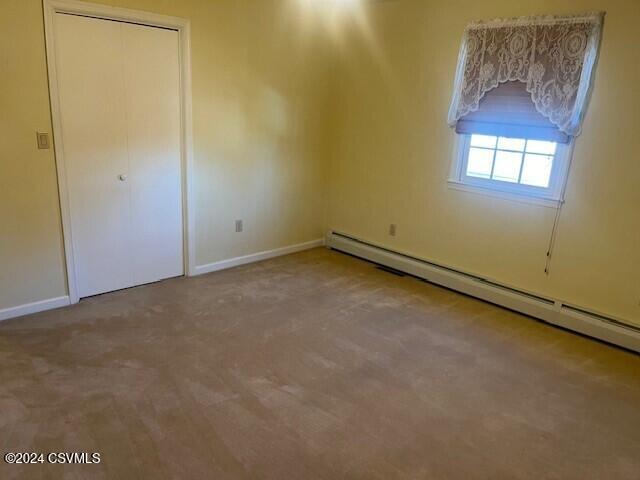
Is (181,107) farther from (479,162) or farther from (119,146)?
(479,162)

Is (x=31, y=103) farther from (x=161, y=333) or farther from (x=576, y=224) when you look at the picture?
(x=576, y=224)

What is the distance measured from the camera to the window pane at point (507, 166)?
11.6ft

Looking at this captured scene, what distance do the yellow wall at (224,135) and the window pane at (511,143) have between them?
1.86 metres

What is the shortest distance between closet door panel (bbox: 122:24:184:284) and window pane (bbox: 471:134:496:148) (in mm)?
2412

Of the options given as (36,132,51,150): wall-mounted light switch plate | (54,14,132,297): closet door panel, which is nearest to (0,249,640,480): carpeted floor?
(54,14,132,297): closet door panel

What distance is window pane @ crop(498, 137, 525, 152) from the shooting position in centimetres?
349

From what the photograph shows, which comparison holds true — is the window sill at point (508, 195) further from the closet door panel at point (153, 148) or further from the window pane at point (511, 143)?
the closet door panel at point (153, 148)

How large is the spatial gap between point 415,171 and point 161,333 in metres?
2.55

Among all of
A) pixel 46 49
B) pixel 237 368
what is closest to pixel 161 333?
pixel 237 368

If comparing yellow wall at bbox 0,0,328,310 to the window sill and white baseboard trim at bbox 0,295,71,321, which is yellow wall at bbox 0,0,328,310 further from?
the window sill

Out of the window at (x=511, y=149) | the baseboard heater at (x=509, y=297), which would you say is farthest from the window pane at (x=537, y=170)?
A: the baseboard heater at (x=509, y=297)

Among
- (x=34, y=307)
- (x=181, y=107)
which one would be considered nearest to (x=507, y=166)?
(x=181, y=107)

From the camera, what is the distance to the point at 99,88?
126 inches

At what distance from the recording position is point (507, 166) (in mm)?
3604
